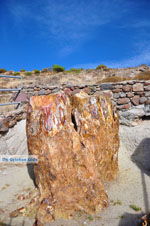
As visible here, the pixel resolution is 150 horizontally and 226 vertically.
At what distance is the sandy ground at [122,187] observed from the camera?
2.57m

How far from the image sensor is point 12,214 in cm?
276

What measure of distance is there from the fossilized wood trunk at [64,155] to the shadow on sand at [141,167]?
414 mm

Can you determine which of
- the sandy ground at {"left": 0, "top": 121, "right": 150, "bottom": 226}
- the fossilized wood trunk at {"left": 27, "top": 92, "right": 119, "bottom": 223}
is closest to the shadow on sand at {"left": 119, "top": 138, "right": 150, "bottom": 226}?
the sandy ground at {"left": 0, "top": 121, "right": 150, "bottom": 226}

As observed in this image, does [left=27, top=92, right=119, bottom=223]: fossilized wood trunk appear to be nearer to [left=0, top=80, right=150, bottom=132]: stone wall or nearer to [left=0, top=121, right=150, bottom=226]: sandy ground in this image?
[left=0, top=121, right=150, bottom=226]: sandy ground

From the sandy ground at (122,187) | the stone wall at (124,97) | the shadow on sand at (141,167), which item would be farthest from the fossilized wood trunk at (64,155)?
the stone wall at (124,97)

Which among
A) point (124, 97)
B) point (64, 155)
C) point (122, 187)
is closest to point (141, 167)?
point (122, 187)

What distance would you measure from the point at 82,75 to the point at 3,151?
14.0 metres

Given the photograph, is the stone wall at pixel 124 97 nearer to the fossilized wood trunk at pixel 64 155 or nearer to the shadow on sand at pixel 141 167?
the shadow on sand at pixel 141 167

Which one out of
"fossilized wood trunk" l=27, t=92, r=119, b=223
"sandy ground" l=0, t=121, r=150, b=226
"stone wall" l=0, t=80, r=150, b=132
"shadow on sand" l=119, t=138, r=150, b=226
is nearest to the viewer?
"shadow on sand" l=119, t=138, r=150, b=226

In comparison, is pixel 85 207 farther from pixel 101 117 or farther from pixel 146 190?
pixel 101 117

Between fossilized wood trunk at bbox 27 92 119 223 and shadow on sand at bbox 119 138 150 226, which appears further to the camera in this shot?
fossilized wood trunk at bbox 27 92 119 223

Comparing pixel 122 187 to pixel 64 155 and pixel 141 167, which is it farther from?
pixel 64 155

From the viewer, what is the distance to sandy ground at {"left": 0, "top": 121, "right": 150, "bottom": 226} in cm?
257

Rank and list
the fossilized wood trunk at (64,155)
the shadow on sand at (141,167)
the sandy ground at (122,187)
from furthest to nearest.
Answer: the fossilized wood trunk at (64,155) < the sandy ground at (122,187) < the shadow on sand at (141,167)
